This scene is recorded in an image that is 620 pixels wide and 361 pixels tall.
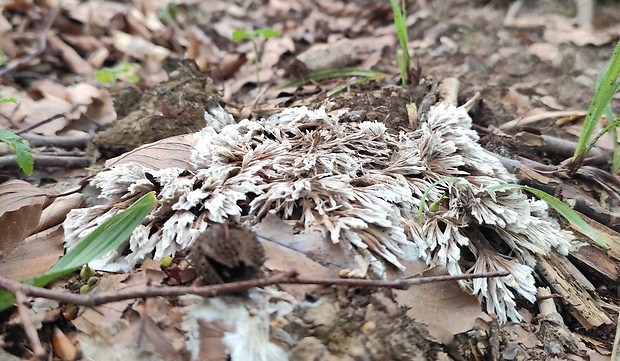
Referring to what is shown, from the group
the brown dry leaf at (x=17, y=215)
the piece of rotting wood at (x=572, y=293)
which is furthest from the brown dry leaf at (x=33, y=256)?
the piece of rotting wood at (x=572, y=293)

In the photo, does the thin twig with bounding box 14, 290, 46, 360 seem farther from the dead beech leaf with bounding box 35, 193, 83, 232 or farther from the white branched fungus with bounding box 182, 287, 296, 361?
the dead beech leaf with bounding box 35, 193, 83, 232

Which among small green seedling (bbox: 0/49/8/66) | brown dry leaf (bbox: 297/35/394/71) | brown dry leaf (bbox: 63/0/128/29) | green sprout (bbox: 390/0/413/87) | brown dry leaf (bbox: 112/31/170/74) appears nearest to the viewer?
green sprout (bbox: 390/0/413/87)

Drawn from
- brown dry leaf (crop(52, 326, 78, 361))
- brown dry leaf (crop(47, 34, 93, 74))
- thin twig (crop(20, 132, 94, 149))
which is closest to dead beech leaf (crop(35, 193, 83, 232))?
brown dry leaf (crop(52, 326, 78, 361))

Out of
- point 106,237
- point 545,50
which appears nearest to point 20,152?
point 106,237

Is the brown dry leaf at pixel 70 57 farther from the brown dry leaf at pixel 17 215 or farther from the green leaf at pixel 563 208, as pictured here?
the green leaf at pixel 563 208

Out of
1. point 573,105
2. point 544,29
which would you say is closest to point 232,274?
point 573,105
